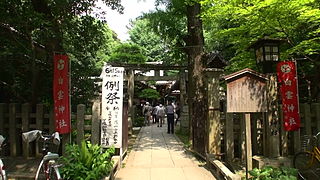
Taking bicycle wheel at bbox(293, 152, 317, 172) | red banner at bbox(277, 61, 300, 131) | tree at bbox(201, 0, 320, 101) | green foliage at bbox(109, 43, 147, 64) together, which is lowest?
bicycle wheel at bbox(293, 152, 317, 172)

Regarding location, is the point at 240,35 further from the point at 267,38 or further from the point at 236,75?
the point at 236,75

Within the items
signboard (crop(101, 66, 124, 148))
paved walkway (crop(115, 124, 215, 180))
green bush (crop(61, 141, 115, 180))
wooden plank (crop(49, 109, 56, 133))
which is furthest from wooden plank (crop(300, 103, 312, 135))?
wooden plank (crop(49, 109, 56, 133))

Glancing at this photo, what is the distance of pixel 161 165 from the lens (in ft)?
27.9

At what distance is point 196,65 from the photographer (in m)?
10.1

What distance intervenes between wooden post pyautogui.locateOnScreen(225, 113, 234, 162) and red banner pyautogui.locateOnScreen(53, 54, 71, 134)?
4108 millimetres

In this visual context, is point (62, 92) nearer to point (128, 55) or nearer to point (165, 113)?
point (165, 113)

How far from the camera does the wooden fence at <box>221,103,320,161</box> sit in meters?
7.56

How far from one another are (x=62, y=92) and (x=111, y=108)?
4.33 ft

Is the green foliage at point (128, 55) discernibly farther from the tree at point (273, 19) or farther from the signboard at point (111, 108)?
the tree at point (273, 19)

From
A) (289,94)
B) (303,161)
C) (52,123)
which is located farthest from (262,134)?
(52,123)

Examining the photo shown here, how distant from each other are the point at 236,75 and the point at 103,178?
11.2 feet

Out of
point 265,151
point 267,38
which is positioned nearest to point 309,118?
point 265,151

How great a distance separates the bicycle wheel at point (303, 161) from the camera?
715 cm

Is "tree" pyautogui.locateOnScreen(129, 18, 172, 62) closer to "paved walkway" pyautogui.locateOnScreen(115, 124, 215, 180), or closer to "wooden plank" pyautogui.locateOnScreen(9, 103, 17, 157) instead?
"paved walkway" pyautogui.locateOnScreen(115, 124, 215, 180)
